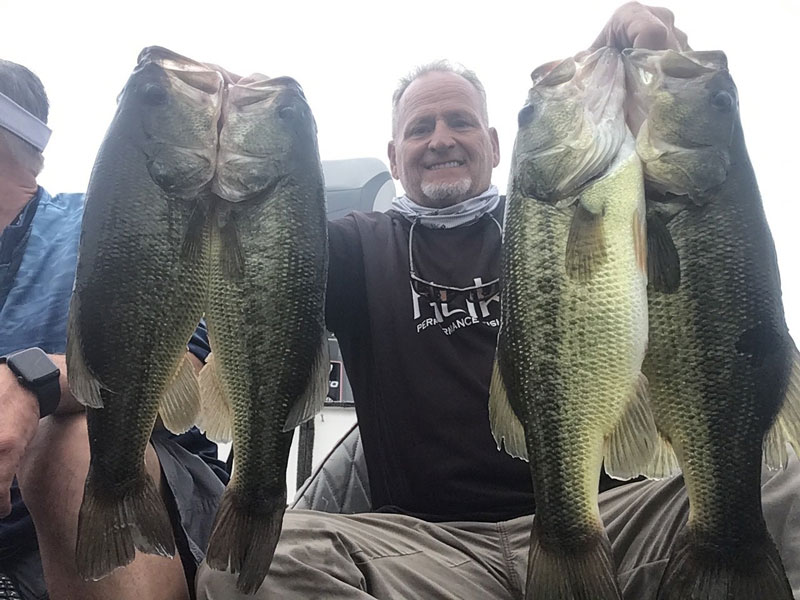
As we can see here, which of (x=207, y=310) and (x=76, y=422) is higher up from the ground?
(x=207, y=310)

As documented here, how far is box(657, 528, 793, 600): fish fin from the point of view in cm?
136

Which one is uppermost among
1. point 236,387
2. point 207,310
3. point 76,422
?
point 207,310

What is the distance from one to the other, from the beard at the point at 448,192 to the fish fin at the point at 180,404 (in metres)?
1.67

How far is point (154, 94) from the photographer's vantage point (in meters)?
1.65

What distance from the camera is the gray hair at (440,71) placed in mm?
3320

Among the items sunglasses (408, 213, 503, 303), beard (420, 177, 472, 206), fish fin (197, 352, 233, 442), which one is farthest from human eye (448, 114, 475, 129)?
fish fin (197, 352, 233, 442)

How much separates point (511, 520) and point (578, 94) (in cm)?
140

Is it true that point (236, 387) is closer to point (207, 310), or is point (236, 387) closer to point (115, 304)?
point (207, 310)

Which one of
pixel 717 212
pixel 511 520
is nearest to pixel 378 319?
pixel 511 520

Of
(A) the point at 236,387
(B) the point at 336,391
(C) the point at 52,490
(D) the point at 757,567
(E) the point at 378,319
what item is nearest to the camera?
(D) the point at 757,567

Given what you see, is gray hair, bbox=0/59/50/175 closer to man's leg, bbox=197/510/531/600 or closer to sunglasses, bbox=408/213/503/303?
sunglasses, bbox=408/213/503/303

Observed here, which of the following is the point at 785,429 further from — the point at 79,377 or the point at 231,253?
the point at 79,377

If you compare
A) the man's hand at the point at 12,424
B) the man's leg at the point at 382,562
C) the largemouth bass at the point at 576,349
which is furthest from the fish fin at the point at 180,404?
the largemouth bass at the point at 576,349

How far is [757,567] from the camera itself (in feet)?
4.51
